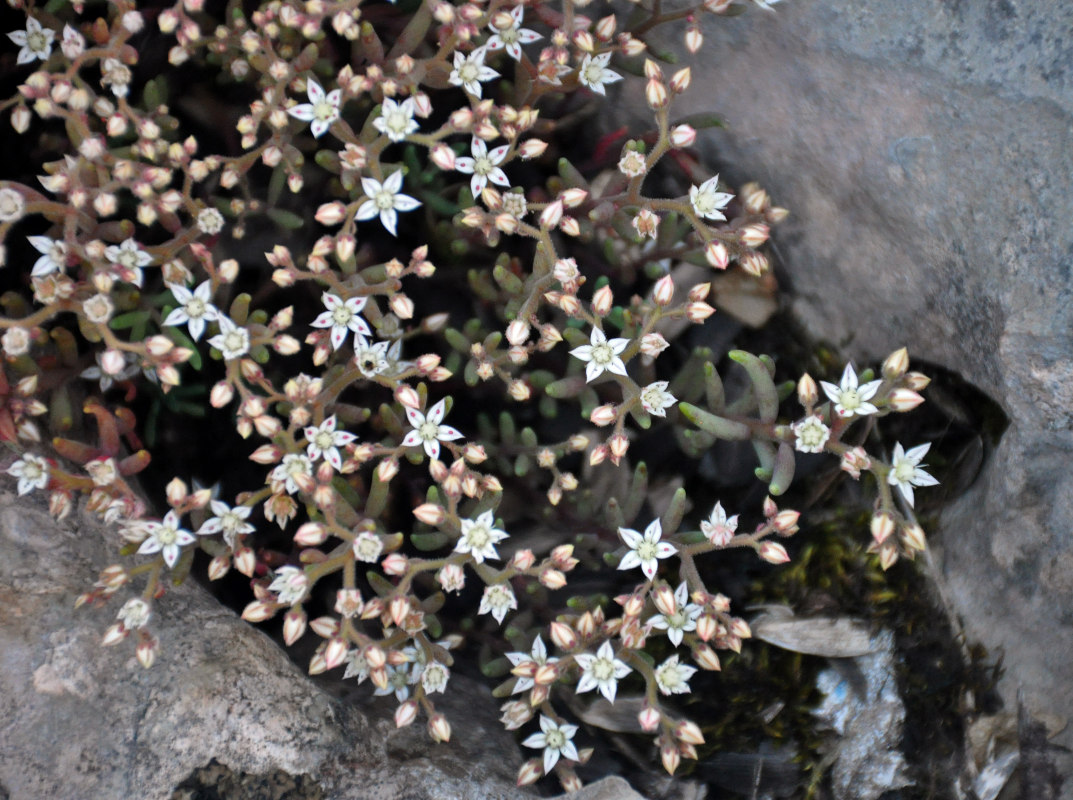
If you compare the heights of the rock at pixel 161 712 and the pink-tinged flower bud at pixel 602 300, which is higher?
the pink-tinged flower bud at pixel 602 300

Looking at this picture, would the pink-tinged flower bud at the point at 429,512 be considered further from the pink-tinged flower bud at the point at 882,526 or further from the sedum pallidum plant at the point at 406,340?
the pink-tinged flower bud at the point at 882,526

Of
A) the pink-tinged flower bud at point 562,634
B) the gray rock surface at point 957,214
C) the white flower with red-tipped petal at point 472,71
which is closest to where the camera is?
the pink-tinged flower bud at point 562,634

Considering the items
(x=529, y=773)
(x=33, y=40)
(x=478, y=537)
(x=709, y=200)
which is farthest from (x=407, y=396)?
(x=33, y=40)

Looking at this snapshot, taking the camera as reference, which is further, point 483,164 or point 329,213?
point 483,164

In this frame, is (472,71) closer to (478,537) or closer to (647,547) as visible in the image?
(478,537)

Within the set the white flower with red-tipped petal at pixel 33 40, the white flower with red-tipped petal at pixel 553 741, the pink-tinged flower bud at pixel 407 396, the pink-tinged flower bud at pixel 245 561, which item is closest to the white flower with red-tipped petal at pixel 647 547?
the white flower with red-tipped petal at pixel 553 741

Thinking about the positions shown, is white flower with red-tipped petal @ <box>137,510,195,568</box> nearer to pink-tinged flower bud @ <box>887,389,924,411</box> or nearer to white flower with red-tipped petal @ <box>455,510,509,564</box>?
white flower with red-tipped petal @ <box>455,510,509,564</box>
